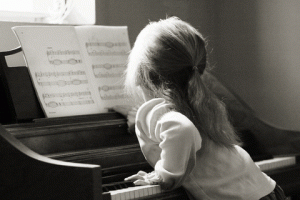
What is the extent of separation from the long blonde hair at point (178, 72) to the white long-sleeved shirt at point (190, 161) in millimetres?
53

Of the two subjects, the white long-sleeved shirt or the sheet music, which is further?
the sheet music

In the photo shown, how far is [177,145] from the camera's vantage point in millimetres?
1388

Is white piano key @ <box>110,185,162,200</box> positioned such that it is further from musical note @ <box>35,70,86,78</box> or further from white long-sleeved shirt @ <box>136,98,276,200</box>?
musical note @ <box>35,70,86,78</box>

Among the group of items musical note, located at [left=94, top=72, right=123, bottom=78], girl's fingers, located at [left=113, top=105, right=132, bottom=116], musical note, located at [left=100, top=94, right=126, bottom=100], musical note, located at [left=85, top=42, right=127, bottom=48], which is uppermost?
musical note, located at [left=85, top=42, right=127, bottom=48]

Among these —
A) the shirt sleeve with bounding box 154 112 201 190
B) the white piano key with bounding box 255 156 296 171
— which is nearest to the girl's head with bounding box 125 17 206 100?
the shirt sleeve with bounding box 154 112 201 190

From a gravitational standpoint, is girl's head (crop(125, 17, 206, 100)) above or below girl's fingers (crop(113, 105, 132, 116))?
above

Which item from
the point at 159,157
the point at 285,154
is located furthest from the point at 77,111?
the point at 285,154

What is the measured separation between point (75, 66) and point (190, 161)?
2.70ft

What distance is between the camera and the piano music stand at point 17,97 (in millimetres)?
1836

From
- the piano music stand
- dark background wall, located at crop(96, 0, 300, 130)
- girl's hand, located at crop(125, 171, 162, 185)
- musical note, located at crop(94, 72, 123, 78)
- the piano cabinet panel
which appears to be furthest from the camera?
dark background wall, located at crop(96, 0, 300, 130)

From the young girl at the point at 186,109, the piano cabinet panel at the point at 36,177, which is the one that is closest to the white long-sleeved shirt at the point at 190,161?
the young girl at the point at 186,109

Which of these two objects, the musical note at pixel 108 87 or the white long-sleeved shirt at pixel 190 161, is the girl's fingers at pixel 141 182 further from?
the musical note at pixel 108 87

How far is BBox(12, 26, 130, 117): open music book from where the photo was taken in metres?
1.89

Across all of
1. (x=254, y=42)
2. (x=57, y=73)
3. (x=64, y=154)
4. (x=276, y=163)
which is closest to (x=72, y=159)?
(x=64, y=154)
